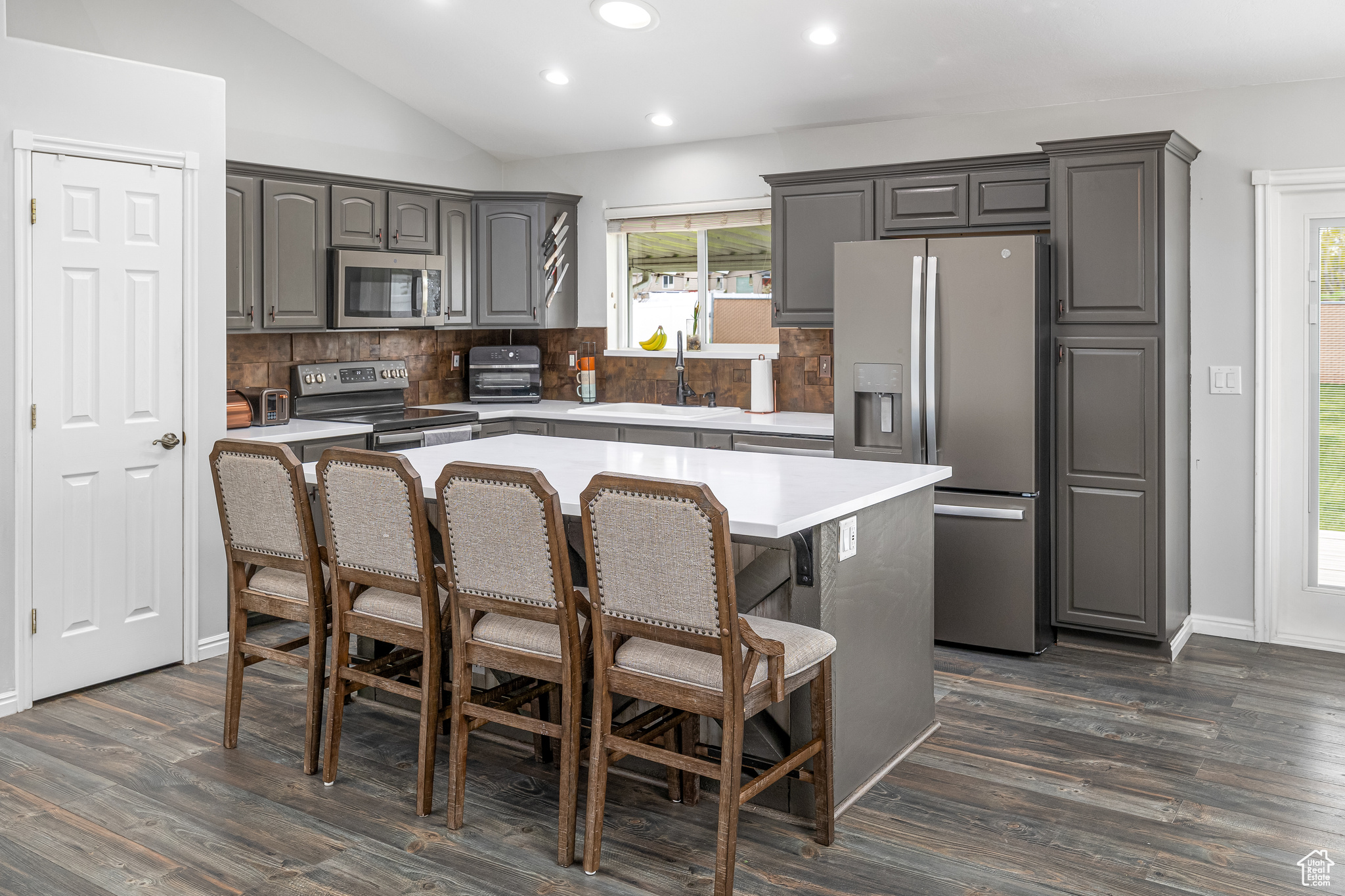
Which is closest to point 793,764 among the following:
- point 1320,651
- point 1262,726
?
point 1262,726

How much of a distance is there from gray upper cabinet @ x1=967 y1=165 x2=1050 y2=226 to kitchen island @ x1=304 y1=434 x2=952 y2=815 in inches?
68.4

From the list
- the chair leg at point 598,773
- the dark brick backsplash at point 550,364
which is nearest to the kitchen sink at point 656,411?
the dark brick backsplash at point 550,364

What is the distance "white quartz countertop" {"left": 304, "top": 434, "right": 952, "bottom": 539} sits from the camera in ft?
8.52

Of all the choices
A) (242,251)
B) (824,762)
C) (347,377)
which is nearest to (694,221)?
(347,377)

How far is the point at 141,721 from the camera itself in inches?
140

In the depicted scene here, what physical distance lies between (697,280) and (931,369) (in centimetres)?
218

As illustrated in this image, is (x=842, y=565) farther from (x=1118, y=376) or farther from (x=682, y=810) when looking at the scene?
(x=1118, y=376)

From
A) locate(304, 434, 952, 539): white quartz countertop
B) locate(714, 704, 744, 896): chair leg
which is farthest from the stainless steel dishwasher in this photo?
locate(714, 704, 744, 896): chair leg

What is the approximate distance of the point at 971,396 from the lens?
4293mm

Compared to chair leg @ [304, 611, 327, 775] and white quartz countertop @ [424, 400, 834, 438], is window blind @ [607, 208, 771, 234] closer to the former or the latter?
white quartz countertop @ [424, 400, 834, 438]

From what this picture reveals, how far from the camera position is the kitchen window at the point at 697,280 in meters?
5.91

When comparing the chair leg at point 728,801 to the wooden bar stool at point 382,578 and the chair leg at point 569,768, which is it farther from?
the wooden bar stool at point 382,578

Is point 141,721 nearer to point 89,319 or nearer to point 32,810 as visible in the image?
point 32,810

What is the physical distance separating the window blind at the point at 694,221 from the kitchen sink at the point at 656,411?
3.37ft
